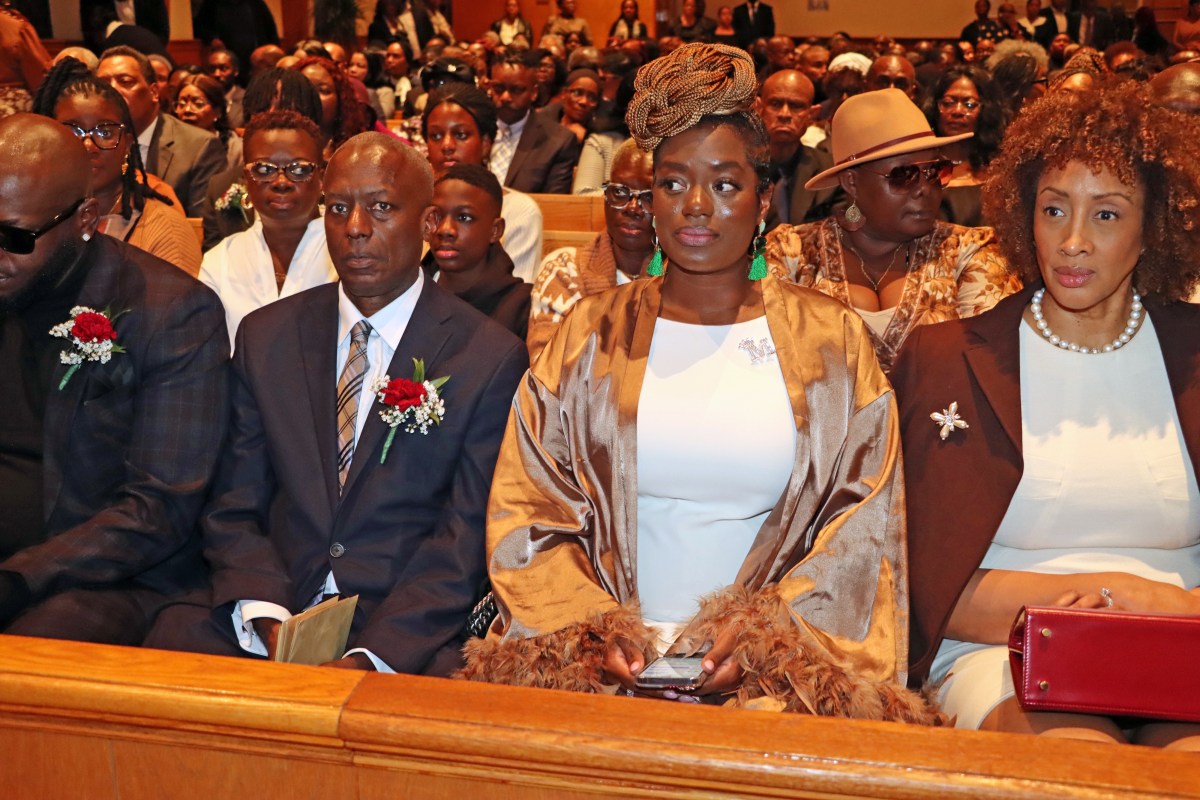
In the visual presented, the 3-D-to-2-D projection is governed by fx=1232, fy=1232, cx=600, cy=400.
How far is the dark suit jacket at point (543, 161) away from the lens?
7484mm

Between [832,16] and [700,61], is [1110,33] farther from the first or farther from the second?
[700,61]

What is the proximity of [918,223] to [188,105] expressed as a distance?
19.0ft

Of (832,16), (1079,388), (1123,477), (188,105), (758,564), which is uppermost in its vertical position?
(832,16)

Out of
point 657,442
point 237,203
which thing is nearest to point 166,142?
point 237,203

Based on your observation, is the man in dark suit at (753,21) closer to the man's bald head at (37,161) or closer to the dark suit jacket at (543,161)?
the dark suit jacket at (543,161)

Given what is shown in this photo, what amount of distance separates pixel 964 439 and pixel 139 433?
6.52 ft

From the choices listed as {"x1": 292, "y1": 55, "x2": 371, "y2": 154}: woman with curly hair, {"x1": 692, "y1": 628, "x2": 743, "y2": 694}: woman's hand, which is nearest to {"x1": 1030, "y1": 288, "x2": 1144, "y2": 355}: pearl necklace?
{"x1": 692, "y1": 628, "x2": 743, "y2": 694}: woman's hand

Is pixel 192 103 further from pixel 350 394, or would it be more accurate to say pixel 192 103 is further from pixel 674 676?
pixel 674 676

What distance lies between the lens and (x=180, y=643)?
287cm

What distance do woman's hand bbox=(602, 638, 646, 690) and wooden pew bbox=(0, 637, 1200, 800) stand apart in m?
0.63

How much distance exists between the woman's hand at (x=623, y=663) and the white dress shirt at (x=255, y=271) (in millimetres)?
2168

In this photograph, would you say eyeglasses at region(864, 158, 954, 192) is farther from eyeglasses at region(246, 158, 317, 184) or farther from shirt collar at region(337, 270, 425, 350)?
eyeglasses at region(246, 158, 317, 184)

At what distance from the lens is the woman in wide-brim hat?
3695 mm

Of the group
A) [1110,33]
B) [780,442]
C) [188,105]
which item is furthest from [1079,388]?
[1110,33]
